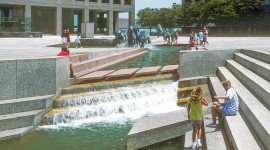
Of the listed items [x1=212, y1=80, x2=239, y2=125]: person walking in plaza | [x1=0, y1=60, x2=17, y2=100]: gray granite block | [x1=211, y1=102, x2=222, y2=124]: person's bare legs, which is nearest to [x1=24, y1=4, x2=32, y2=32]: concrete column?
[x1=0, y1=60, x2=17, y2=100]: gray granite block

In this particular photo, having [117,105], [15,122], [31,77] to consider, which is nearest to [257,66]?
[117,105]

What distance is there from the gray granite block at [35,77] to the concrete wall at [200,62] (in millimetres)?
6068

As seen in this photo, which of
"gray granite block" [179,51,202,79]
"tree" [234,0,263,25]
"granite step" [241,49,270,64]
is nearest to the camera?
"granite step" [241,49,270,64]

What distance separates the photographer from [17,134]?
11078 millimetres

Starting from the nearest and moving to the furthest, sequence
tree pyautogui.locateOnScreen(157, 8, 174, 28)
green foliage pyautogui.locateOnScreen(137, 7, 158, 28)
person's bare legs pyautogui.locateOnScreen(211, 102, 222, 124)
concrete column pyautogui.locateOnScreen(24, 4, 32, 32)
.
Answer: person's bare legs pyautogui.locateOnScreen(211, 102, 222, 124), concrete column pyautogui.locateOnScreen(24, 4, 32, 32), tree pyautogui.locateOnScreen(157, 8, 174, 28), green foliage pyautogui.locateOnScreen(137, 7, 158, 28)

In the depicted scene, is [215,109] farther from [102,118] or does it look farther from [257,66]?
[257,66]

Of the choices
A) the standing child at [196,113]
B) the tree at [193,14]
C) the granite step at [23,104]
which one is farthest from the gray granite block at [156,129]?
the tree at [193,14]

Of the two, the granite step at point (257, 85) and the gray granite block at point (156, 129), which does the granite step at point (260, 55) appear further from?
the gray granite block at point (156, 129)

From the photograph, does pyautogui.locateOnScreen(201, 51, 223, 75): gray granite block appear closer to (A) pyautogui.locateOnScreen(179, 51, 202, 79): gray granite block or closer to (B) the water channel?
(A) pyautogui.locateOnScreen(179, 51, 202, 79): gray granite block

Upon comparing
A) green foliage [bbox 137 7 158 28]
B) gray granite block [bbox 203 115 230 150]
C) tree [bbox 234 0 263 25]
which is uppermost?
green foliage [bbox 137 7 158 28]

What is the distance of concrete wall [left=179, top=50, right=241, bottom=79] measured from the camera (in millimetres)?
17078

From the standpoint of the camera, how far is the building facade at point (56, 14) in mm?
67500

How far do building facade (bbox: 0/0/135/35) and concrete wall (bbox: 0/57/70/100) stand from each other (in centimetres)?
5372

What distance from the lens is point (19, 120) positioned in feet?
38.3
